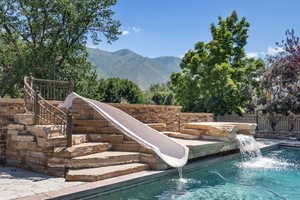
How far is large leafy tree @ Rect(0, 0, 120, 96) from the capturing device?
35.0 ft

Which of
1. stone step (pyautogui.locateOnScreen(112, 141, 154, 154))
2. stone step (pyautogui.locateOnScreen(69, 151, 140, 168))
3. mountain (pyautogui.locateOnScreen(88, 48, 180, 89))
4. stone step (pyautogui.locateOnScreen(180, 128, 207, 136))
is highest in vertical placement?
mountain (pyautogui.locateOnScreen(88, 48, 180, 89))

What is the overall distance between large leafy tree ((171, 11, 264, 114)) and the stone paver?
10485 millimetres

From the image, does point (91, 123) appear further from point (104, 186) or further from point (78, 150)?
point (104, 186)

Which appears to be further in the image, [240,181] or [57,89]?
[57,89]

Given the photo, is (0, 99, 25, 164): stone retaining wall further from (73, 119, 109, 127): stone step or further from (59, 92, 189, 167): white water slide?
(73, 119, 109, 127): stone step

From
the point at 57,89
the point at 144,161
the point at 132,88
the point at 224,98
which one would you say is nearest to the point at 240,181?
the point at 144,161

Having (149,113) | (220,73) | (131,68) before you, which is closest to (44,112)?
(149,113)

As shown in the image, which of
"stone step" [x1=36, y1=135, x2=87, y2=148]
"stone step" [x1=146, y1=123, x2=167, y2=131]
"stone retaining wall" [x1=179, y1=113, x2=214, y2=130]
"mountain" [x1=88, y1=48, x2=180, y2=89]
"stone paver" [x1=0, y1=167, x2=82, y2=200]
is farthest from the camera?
"mountain" [x1=88, y1=48, x2=180, y2=89]

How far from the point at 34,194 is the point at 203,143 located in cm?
452

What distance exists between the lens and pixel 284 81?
13172 millimetres

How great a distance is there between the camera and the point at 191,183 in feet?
17.7

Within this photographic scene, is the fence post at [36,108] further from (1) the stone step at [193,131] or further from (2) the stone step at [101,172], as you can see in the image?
(1) the stone step at [193,131]

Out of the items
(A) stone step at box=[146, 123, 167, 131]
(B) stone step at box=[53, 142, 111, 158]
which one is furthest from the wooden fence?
(B) stone step at box=[53, 142, 111, 158]

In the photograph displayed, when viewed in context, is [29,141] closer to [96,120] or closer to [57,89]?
[96,120]
